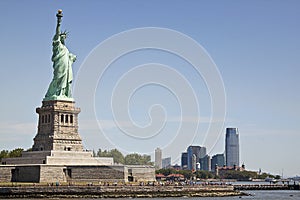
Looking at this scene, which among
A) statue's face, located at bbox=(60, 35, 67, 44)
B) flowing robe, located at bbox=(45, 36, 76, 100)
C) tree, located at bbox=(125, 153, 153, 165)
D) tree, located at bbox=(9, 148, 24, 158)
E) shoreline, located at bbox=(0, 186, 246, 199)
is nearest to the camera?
shoreline, located at bbox=(0, 186, 246, 199)

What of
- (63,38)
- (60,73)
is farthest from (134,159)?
(63,38)

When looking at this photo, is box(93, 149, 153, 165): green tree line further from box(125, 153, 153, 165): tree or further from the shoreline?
the shoreline

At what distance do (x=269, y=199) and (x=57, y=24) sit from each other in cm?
4396

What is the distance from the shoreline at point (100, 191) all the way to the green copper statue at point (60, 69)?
72.3 feet

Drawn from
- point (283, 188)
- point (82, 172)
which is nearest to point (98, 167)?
point (82, 172)

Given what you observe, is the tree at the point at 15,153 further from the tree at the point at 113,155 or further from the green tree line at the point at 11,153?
the tree at the point at 113,155

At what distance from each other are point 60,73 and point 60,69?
0.65 meters

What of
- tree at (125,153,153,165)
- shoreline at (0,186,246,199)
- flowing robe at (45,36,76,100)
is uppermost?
flowing robe at (45,36,76,100)

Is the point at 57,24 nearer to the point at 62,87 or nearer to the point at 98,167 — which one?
the point at 62,87

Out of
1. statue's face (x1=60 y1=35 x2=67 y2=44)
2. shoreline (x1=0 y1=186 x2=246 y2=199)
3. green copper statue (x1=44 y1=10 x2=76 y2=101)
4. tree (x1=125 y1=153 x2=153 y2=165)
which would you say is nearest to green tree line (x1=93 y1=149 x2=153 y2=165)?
tree (x1=125 y1=153 x2=153 y2=165)

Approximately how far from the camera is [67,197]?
274 ft

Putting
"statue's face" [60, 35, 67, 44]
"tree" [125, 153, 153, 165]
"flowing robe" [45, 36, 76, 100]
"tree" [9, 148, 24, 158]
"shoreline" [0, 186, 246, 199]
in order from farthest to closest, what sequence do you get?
"tree" [9, 148, 24, 158] → "statue's face" [60, 35, 67, 44] → "tree" [125, 153, 153, 165] → "flowing robe" [45, 36, 76, 100] → "shoreline" [0, 186, 246, 199]

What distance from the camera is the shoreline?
82.4 meters

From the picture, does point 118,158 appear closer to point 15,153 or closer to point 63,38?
point 63,38
